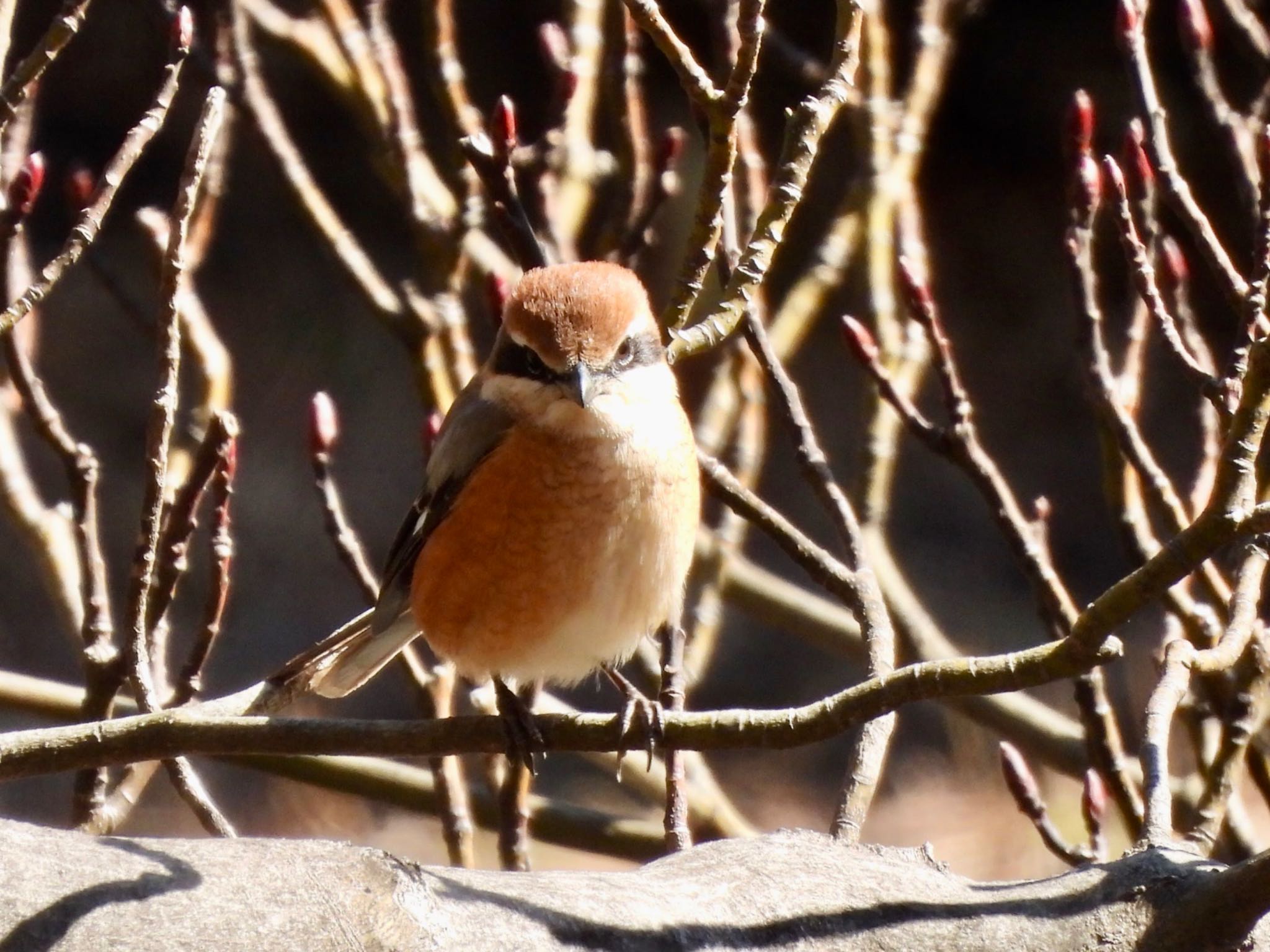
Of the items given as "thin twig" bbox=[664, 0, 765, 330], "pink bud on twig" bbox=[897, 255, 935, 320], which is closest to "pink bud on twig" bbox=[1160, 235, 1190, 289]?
"pink bud on twig" bbox=[897, 255, 935, 320]

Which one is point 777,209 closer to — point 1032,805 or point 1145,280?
point 1145,280

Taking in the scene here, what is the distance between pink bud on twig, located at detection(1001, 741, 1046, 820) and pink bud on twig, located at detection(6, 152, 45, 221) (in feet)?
6.52

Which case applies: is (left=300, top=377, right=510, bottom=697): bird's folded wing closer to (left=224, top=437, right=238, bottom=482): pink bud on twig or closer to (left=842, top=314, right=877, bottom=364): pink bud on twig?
(left=224, top=437, right=238, bottom=482): pink bud on twig

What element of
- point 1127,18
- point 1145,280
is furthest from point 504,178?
point 1127,18

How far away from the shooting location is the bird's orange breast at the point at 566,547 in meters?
2.87

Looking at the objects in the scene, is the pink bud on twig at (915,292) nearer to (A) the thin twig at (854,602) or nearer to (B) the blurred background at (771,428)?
(A) the thin twig at (854,602)

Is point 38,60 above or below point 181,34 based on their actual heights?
below

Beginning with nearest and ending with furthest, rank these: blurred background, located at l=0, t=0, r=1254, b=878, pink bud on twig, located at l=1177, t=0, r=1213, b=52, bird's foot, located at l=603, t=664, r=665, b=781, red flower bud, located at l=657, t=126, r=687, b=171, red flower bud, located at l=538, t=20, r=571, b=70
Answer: bird's foot, located at l=603, t=664, r=665, b=781 → pink bud on twig, located at l=1177, t=0, r=1213, b=52 → red flower bud, located at l=657, t=126, r=687, b=171 → red flower bud, located at l=538, t=20, r=571, b=70 → blurred background, located at l=0, t=0, r=1254, b=878

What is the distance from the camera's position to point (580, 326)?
2.84m

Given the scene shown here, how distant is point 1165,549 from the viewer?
5.68 feet

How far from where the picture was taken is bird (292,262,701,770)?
2.86m

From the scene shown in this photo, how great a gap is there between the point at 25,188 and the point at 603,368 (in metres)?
0.99

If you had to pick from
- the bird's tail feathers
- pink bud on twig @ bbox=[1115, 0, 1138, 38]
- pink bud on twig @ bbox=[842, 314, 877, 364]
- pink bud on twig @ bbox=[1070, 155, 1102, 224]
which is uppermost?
pink bud on twig @ bbox=[1115, 0, 1138, 38]

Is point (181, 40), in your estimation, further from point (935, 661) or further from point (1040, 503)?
point (1040, 503)
